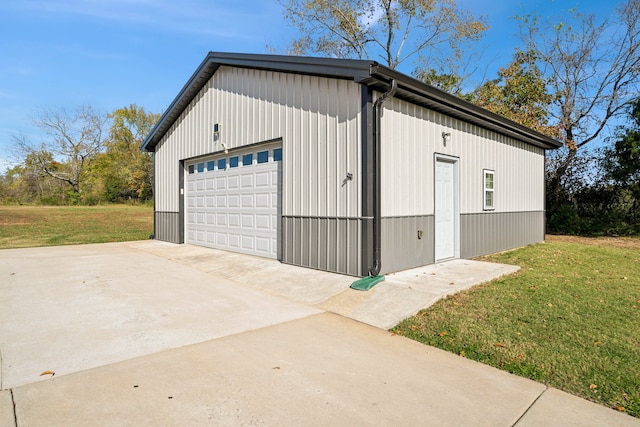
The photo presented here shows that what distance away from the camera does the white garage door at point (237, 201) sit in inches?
321

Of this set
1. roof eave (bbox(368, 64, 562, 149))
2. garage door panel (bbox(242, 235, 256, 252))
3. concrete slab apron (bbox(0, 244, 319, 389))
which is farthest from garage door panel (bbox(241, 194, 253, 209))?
roof eave (bbox(368, 64, 562, 149))

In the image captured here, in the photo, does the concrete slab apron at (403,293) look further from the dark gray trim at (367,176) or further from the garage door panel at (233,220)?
the garage door panel at (233,220)

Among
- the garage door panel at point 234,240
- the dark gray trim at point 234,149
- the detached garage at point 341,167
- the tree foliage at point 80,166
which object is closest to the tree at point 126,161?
the tree foliage at point 80,166

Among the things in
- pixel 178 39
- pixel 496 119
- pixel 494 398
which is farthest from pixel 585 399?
pixel 178 39

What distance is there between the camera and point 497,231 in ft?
32.5

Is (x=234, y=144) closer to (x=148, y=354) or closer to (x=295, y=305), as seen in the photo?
(x=295, y=305)

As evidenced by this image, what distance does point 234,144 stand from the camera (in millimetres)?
9047

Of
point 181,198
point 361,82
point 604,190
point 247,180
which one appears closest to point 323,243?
point 361,82

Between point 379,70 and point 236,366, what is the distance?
474 cm

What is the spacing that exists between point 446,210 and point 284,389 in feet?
20.8

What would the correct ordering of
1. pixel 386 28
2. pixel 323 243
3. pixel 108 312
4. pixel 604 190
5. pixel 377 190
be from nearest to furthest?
pixel 108 312
pixel 377 190
pixel 323 243
pixel 604 190
pixel 386 28

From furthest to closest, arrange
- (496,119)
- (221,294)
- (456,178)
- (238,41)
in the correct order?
(238,41) < (496,119) < (456,178) < (221,294)

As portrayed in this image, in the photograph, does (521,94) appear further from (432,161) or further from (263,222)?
(263,222)

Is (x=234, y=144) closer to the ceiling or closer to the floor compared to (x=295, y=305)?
closer to the ceiling
